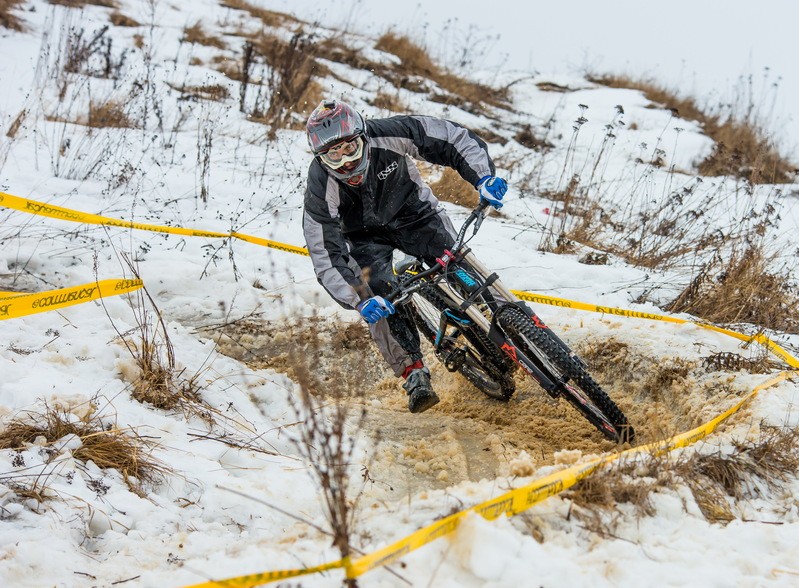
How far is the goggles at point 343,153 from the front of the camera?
13.3 ft

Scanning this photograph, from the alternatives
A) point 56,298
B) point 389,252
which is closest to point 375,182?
point 389,252

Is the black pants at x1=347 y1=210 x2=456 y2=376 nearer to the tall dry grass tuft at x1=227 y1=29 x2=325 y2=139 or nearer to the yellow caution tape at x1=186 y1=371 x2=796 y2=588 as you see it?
the yellow caution tape at x1=186 y1=371 x2=796 y2=588

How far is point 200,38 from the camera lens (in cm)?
1202

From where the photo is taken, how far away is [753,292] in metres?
5.10

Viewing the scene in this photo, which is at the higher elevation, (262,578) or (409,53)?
(262,578)

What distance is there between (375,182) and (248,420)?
168 centimetres

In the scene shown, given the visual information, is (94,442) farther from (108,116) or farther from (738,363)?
(108,116)

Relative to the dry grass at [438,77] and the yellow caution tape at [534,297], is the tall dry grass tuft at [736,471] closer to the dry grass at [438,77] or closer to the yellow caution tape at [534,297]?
the yellow caution tape at [534,297]

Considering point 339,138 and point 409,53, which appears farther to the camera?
point 409,53

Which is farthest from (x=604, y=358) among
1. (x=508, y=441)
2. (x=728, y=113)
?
(x=728, y=113)

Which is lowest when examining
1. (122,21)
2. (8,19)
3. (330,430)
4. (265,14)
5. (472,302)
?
(330,430)

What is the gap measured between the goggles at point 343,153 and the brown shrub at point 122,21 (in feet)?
31.0

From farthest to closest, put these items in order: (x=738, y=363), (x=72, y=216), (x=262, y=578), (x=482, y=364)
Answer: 1. (x=72, y=216)
2. (x=482, y=364)
3. (x=738, y=363)
4. (x=262, y=578)

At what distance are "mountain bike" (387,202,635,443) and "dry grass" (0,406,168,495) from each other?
157cm
